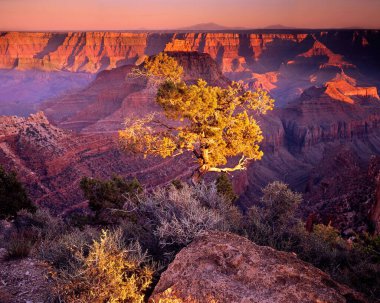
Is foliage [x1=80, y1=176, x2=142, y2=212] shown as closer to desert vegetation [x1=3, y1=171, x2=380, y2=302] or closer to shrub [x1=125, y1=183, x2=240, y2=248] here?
desert vegetation [x1=3, y1=171, x2=380, y2=302]

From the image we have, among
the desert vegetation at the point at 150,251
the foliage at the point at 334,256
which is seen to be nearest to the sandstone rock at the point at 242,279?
the desert vegetation at the point at 150,251

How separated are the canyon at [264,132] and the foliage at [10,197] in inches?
411

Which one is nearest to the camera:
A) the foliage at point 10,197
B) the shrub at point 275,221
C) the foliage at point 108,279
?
the foliage at point 108,279

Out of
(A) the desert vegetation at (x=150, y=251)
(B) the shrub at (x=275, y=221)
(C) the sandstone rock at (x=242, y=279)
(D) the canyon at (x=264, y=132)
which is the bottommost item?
(D) the canyon at (x=264, y=132)

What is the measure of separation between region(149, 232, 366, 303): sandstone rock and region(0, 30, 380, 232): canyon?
883cm

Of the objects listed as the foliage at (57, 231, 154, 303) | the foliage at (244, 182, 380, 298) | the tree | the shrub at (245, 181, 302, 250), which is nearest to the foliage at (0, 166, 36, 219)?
the tree

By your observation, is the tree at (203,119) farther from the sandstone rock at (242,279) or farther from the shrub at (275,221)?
the sandstone rock at (242,279)

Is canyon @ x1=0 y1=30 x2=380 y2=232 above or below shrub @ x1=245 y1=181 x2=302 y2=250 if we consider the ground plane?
below

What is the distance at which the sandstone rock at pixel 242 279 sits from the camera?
568 centimetres

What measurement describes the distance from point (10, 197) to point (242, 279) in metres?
18.4

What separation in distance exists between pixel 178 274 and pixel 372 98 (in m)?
131

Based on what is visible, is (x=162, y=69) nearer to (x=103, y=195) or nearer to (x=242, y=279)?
(x=103, y=195)

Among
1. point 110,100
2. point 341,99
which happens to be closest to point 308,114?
point 341,99

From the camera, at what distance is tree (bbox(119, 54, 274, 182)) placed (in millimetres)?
12984
